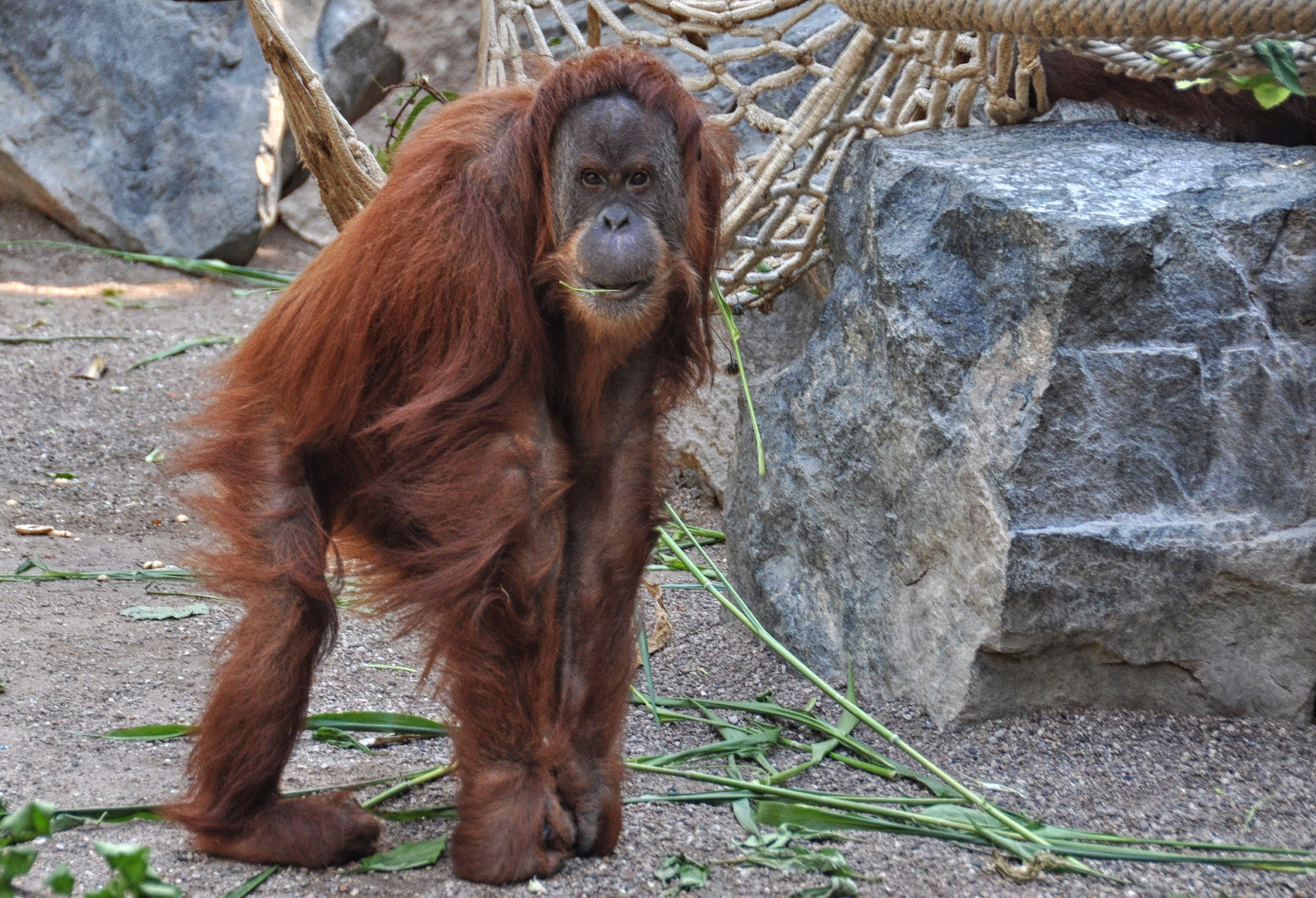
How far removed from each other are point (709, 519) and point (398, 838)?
2406mm

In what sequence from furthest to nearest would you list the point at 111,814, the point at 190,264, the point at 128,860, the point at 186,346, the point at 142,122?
the point at 142,122, the point at 190,264, the point at 186,346, the point at 111,814, the point at 128,860

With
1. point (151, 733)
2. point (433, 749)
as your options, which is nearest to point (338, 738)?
point (433, 749)

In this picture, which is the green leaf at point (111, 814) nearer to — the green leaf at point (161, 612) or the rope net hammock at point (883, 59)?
the green leaf at point (161, 612)

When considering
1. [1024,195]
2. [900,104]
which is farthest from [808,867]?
[900,104]

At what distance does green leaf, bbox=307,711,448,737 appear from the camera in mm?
2807

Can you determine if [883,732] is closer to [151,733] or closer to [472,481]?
[472,481]

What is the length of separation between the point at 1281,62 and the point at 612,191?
45.7 inches

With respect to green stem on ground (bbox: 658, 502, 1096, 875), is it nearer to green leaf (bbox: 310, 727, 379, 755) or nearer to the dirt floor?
the dirt floor

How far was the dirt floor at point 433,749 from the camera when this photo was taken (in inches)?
86.7

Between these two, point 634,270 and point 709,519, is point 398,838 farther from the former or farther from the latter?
point 709,519

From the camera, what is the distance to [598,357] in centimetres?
235

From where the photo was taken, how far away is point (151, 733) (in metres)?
2.74

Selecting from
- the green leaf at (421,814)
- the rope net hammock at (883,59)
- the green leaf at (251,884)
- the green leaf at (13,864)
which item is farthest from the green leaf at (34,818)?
the rope net hammock at (883,59)

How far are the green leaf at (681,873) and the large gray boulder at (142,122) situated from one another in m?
6.17
